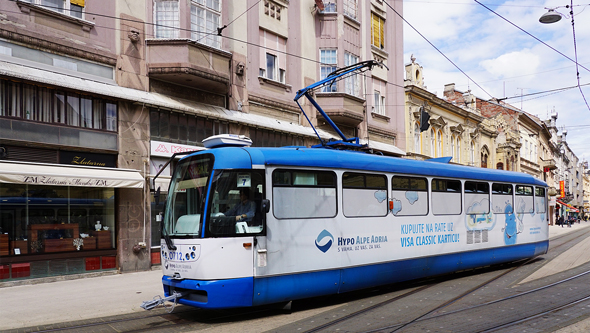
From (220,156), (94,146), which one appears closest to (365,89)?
(94,146)

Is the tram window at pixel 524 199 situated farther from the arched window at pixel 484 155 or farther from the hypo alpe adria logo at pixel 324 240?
the arched window at pixel 484 155

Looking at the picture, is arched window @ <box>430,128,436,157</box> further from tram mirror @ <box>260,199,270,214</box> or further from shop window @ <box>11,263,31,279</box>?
tram mirror @ <box>260,199,270,214</box>

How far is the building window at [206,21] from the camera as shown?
53.1 ft

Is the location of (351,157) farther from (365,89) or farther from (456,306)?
(365,89)

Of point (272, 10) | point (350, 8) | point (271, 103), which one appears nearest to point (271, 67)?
point (271, 103)

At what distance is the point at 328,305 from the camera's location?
889 centimetres

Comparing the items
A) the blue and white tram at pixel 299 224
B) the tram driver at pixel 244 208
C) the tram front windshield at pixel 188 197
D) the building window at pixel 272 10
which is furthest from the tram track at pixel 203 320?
the building window at pixel 272 10

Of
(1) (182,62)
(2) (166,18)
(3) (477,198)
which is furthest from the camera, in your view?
(2) (166,18)

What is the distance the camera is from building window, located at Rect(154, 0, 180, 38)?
51.0ft

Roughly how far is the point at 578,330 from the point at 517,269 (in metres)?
7.10

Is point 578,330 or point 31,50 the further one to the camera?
point 31,50

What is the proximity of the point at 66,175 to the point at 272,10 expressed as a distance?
1098cm

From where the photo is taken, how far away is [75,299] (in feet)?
32.6

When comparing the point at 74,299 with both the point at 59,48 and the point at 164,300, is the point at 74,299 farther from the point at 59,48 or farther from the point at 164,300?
the point at 59,48
